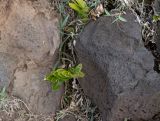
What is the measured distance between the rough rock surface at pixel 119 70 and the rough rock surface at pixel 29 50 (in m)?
0.25

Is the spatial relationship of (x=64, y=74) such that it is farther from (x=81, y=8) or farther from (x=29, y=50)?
(x=81, y=8)

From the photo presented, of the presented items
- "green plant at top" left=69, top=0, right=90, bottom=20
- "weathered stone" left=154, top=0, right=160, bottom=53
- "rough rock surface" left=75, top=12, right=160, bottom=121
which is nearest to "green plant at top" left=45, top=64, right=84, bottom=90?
"rough rock surface" left=75, top=12, right=160, bottom=121

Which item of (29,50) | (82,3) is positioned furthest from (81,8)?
(29,50)

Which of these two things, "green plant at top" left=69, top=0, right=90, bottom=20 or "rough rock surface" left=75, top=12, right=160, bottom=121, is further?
"green plant at top" left=69, top=0, right=90, bottom=20

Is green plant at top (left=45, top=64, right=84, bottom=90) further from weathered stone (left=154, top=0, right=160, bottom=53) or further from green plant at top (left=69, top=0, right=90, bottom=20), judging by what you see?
weathered stone (left=154, top=0, right=160, bottom=53)

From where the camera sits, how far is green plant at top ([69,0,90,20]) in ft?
8.84

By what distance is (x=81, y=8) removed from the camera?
107 inches

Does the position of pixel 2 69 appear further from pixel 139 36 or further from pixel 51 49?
pixel 139 36

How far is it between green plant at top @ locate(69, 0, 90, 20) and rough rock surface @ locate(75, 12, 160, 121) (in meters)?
0.11

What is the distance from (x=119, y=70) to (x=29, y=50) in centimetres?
65

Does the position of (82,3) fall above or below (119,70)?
above

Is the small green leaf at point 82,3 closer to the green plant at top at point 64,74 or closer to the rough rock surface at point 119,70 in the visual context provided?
the rough rock surface at point 119,70

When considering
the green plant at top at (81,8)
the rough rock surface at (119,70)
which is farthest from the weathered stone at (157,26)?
the green plant at top at (81,8)

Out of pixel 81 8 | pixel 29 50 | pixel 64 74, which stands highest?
pixel 81 8
